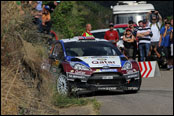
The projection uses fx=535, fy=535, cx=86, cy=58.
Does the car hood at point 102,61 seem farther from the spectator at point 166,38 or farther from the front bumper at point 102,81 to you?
the spectator at point 166,38

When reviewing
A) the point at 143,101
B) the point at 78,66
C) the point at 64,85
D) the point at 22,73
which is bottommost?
the point at 143,101

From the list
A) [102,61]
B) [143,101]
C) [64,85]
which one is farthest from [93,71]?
[143,101]

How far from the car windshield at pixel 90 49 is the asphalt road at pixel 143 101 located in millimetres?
1106

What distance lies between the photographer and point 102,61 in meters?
13.4

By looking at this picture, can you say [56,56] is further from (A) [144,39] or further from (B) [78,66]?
(A) [144,39]

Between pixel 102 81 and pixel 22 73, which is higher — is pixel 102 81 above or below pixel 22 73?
below

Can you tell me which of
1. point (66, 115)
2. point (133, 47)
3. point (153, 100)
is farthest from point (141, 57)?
point (66, 115)

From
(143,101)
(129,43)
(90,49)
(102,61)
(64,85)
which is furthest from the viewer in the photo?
(129,43)

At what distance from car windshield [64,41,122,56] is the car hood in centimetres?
52

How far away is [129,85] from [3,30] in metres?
5.25

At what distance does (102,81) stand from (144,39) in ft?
22.4

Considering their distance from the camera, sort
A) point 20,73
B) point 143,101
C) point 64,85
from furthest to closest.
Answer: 1. point 64,85
2. point 143,101
3. point 20,73

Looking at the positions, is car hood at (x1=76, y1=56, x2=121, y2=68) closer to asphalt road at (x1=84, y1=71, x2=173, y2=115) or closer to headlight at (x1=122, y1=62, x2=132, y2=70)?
headlight at (x1=122, y1=62, x2=132, y2=70)

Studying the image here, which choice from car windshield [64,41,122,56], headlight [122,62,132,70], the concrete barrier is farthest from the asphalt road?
the concrete barrier
